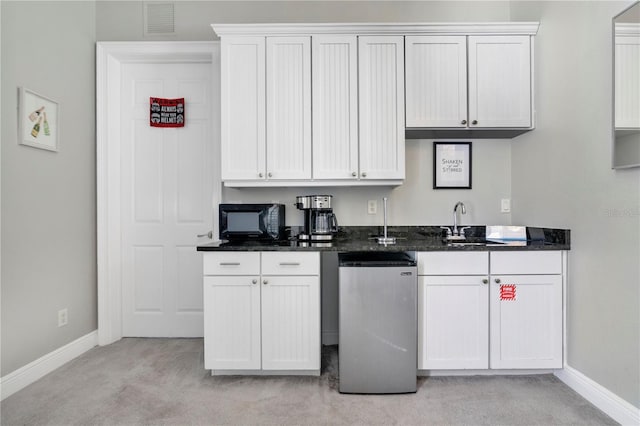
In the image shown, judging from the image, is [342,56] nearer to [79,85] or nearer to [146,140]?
[146,140]

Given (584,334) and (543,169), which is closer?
(584,334)

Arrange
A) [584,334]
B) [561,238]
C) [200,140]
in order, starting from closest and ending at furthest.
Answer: [584,334] < [561,238] < [200,140]

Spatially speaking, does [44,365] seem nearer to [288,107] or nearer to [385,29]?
[288,107]

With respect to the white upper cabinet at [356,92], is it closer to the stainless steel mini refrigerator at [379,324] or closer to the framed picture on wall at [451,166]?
the framed picture on wall at [451,166]

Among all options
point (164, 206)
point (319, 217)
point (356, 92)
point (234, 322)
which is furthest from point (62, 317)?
point (356, 92)

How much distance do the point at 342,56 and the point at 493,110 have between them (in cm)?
122

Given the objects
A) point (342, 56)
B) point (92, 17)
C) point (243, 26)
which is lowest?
point (342, 56)

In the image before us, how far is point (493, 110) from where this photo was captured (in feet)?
7.88

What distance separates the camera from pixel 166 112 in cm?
286

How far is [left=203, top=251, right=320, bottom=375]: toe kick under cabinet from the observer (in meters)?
2.07

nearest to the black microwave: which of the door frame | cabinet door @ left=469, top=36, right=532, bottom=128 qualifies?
the door frame

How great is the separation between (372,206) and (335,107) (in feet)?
2.94

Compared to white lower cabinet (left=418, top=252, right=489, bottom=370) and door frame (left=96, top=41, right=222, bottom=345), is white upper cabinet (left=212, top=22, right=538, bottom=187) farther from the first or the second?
white lower cabinet (left=418, top=252, right=489, bottom=370)

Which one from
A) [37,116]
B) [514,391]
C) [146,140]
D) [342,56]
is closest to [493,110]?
[342,56]
